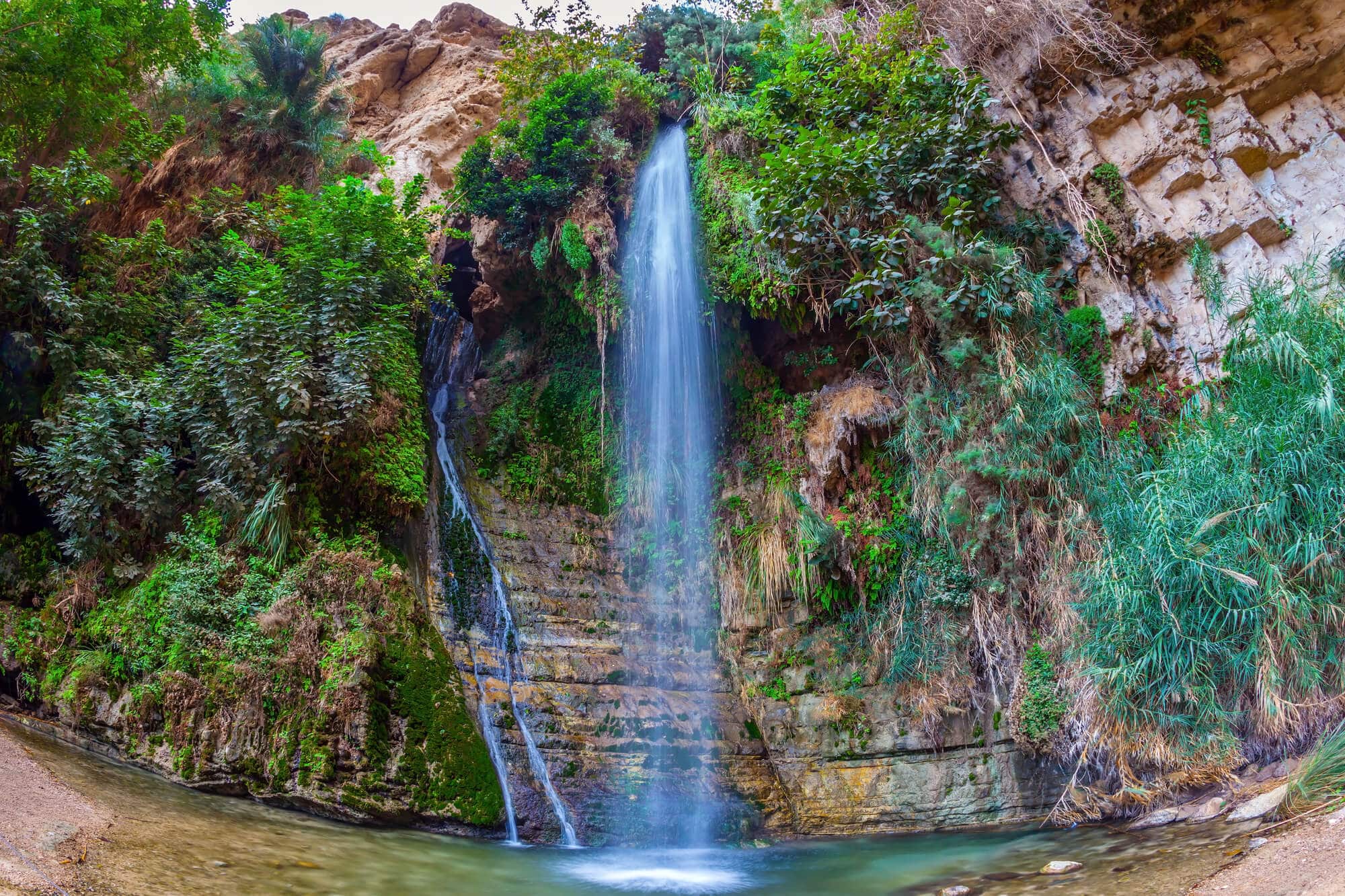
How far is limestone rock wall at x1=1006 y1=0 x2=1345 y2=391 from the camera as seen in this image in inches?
323

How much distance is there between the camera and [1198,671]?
575 centimetres

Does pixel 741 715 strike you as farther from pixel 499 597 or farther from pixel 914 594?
pixel 499 597

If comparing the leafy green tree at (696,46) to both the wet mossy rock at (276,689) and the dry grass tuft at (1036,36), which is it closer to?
the dry grass tuft at (1036,36)

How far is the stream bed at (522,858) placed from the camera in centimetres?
440

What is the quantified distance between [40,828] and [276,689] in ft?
7.40

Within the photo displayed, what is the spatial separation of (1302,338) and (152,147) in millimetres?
13531

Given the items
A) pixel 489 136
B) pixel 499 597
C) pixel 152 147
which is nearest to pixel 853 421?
pixel 499 597

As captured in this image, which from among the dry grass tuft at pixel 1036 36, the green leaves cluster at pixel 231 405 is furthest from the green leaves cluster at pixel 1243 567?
the green leaves cluster at pixel 231 405

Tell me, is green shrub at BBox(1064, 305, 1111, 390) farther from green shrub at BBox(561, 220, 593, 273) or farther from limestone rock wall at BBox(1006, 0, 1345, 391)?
green shrub at BBox(561, 220, 593, 273)

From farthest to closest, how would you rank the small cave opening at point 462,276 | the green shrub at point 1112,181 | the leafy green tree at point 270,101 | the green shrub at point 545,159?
the small cave opening at point 462,276, the leafy green tree at point 270,101, the green shrub at point 545,159, the green shrub at point 1112,181

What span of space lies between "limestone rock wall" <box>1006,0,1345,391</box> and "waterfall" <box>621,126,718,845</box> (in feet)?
14.7

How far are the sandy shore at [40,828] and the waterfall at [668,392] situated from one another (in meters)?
5.67

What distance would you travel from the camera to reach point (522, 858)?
6.09 meters

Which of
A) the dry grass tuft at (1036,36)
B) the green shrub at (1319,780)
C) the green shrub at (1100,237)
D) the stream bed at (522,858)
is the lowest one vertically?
the stream bed at (522,858)
